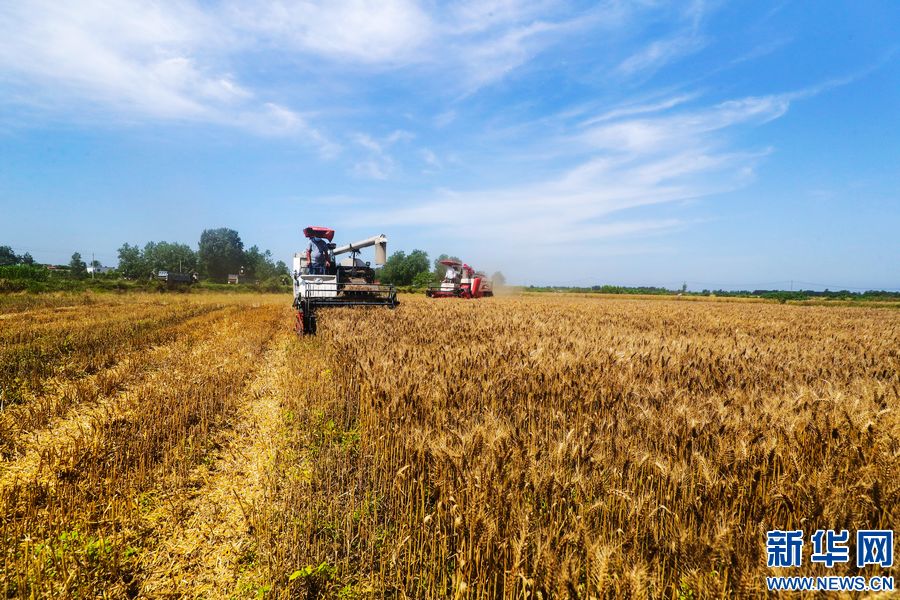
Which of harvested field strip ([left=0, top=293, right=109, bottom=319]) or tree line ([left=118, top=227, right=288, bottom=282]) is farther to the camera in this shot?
tree line ([left=118, top=227, right=288, bottom=282])

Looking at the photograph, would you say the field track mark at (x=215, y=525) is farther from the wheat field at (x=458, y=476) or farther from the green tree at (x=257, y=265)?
the green tree at (x=257, y=265)

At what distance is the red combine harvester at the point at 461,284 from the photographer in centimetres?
3200

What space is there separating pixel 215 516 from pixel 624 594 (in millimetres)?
3590

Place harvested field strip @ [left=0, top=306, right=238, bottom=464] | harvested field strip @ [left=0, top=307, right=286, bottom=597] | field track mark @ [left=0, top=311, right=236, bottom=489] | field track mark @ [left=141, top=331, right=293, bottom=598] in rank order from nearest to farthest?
harvested field strip @ [left=0, top=307, right=286, bottom=597]
field track mark @ [left=141, top=331, right=293, bottom=598]
field track mark @ [left=0, top=311, right=236, bottom=489]
harvested field strip @ [left=0, top=306, right=238, bottom=464]

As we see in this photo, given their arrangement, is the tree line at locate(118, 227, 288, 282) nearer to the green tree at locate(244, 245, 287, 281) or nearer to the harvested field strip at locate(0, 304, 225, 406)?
the green tree at locate(244, 245, 287, 281)

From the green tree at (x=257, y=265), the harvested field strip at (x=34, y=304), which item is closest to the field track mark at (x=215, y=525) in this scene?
the harvested field strip at (x=34, y=304)

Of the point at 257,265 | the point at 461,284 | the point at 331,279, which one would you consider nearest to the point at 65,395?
the point at 331,279

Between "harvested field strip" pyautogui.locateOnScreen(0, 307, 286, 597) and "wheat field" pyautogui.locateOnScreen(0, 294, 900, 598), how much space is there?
2 cm

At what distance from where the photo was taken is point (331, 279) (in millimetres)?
13664

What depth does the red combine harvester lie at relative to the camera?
32000mm

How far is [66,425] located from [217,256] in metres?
122

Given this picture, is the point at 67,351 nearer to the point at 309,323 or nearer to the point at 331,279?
the point at 309,323

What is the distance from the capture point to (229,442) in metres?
5.20

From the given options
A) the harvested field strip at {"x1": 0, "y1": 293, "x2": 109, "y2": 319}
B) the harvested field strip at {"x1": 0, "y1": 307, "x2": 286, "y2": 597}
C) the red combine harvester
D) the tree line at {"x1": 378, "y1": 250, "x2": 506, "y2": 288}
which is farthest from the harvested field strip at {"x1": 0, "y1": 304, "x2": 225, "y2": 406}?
the tree line at {"x1": 378, "y1": 250, "x2": 506, "y2": 288}
